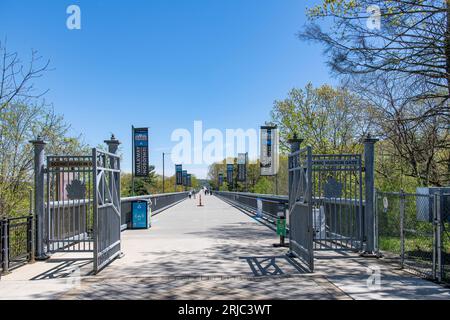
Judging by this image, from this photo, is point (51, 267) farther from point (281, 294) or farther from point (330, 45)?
point (330, 45)

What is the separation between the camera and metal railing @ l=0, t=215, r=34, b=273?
26.7 feet

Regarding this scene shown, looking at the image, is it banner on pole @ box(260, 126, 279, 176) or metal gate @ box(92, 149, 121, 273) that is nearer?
metal gate @ box(92, 149, 121, 273)

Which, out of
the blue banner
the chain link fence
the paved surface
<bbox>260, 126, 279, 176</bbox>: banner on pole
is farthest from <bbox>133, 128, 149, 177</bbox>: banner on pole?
the chain link fence

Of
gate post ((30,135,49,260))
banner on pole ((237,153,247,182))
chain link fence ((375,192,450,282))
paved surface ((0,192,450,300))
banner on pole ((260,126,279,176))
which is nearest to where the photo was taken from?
paved surface ((0,192,450,300))

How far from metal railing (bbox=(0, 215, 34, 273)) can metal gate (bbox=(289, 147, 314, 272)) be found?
6211mm

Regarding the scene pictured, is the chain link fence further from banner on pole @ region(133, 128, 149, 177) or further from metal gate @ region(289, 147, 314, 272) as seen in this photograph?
banner on pole @ region(133, 128, 149, 177)

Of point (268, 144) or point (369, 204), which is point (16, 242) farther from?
point (268, 144)

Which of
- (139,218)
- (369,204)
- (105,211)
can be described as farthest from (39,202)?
(369,204)

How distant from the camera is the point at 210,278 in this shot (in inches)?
302

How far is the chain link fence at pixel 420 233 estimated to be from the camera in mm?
7430

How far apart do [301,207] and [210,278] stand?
272cm

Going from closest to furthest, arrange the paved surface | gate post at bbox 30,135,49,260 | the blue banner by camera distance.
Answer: the paved surface → gate post at bbox 30,135,49,260 → the blue banner

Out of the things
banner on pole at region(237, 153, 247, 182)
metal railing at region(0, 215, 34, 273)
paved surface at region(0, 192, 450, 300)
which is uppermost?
banner on pole at region(237, 153, 247, 182)

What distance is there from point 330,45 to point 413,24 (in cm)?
185
